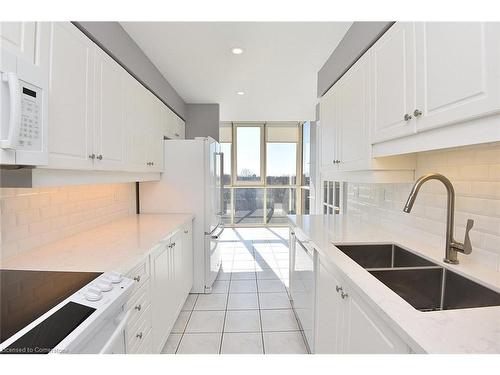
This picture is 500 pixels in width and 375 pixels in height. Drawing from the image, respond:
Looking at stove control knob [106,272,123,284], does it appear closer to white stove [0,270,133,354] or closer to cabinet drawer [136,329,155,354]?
white stove [0,270,133,354]

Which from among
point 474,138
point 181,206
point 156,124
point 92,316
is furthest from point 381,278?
point 156,124

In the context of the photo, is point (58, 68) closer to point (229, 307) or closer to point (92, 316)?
point (92, 316)

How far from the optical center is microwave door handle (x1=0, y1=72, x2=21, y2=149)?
893 mm

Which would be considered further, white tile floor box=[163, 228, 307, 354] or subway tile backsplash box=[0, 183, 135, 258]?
white tile floor box=[163, 228, 307, 354]

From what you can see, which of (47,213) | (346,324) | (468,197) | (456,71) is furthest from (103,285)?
(468,197)

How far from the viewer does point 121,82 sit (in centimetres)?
196

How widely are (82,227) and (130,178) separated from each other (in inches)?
19.7

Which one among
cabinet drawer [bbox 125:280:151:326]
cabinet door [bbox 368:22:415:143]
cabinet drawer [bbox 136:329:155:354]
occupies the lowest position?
cabinet drawer [bbox 136:329:155:354]

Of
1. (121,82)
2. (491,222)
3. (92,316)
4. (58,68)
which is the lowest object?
(92,316)

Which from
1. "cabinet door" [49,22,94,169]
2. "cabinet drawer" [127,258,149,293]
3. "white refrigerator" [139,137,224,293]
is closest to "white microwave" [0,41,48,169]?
"cabinet door" [49,22,94,169]

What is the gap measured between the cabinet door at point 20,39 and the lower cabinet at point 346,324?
5.36 ft

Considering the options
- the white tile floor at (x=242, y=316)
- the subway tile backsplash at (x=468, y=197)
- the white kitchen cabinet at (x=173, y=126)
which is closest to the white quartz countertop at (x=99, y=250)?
the white tile floor at (x=242, y=316)

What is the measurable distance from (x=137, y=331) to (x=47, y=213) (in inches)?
35.3

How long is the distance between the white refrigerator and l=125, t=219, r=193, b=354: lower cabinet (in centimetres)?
35
